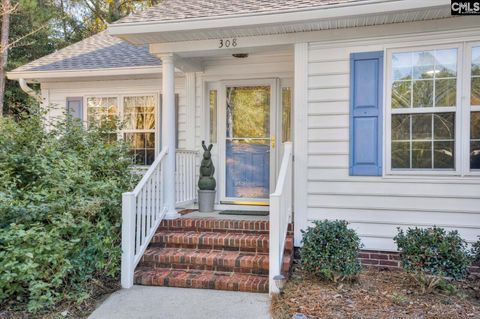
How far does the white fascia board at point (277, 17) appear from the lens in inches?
154

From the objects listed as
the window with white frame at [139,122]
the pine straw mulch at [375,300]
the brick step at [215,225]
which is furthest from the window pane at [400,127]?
the window with white frame at [139,122]

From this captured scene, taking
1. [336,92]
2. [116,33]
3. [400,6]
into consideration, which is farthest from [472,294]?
[116,33]

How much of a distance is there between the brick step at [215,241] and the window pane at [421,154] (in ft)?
5.84

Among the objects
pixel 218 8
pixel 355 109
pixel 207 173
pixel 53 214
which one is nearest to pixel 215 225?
pixel 207 173

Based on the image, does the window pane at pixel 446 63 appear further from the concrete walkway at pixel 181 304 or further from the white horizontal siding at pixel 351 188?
the concrete walkway at pixel 181 304

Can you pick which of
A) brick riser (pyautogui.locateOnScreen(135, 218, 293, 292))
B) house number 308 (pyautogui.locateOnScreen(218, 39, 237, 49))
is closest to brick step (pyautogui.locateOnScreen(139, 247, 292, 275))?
brick riser (pyautogui.locateOnScreen(135, 218, 293, 292))

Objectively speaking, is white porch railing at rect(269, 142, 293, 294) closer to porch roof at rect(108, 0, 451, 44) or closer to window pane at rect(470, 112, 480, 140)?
porch roof at rect(108, 0, 451, 44)

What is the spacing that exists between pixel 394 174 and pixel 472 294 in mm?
1481

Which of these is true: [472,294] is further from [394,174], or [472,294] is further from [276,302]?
[276,302]

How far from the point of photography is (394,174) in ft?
14.8

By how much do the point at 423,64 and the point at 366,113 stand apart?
87 cm

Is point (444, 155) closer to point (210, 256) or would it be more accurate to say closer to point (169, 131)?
point (210, 256)

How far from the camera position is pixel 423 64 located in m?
4.45

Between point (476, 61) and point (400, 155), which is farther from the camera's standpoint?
point (400, 155)
